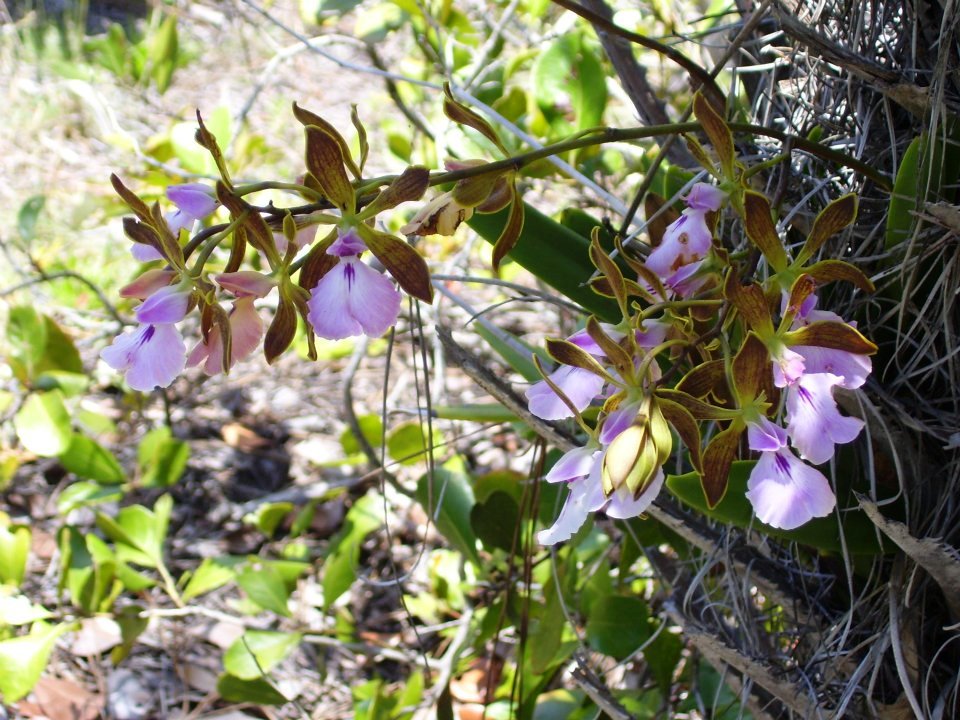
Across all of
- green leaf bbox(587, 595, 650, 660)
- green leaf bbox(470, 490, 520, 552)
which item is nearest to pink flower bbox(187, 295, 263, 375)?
green leaf bbox(470, 490, 520, 552)

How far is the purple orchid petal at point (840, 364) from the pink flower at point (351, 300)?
0.80 ft

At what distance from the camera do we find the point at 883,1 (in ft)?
2.28

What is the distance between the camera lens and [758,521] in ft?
2.06

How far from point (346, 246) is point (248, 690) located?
724 millimetres

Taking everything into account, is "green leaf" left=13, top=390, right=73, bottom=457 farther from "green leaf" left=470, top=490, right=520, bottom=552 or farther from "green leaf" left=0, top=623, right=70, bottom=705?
"green leaf" left=470, top=490, right=520, bottom=552

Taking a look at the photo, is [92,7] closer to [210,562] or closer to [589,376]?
[210,562]

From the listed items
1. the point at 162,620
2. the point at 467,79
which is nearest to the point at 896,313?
the point at 467,79

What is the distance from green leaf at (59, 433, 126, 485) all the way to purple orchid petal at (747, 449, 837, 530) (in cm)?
104

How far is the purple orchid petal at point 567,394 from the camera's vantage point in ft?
1.89

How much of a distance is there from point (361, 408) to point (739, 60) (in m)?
1.06

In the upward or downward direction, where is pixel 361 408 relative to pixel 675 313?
downward

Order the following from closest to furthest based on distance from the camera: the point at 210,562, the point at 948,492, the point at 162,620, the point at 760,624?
the point at 948,492 < the point at 760,624 < the point at 210,562 < the point at 162,620

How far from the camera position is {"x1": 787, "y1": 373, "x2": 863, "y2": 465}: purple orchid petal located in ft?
1.72

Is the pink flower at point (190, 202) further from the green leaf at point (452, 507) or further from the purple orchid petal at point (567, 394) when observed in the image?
the green leaf at point (452, 507)
